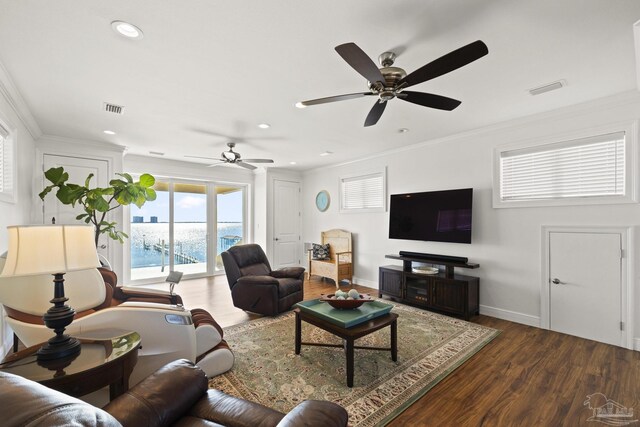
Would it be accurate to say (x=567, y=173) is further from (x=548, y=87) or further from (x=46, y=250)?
(x=46, y=250)

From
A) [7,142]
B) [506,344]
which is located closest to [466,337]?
[506,344]

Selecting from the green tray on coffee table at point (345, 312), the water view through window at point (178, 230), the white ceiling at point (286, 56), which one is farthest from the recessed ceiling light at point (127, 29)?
the water view through window at point (178, 230)

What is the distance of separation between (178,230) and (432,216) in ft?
16.9

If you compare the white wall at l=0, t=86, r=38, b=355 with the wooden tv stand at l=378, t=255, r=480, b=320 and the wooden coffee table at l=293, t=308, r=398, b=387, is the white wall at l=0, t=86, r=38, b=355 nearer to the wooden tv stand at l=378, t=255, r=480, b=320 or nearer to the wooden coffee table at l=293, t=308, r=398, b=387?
the wooden coffee table at l=293, t=308, r=398, b=387

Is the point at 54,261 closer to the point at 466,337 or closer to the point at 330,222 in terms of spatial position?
the point at 466,337

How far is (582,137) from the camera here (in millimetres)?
3170

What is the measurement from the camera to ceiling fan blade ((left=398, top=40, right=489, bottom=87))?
1.59m

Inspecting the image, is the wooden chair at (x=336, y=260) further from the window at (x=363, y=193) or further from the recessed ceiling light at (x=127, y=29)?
the recessed ceiling light at (x=127, y=29)

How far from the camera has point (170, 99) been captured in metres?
2.94

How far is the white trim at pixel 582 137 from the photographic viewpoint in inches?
112

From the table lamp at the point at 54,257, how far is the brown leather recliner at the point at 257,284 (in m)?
2.23

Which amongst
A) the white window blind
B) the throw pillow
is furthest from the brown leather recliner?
the white window blind

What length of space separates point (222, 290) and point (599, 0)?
5650mm

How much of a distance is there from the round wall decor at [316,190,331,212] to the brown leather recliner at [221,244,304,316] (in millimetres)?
2521
